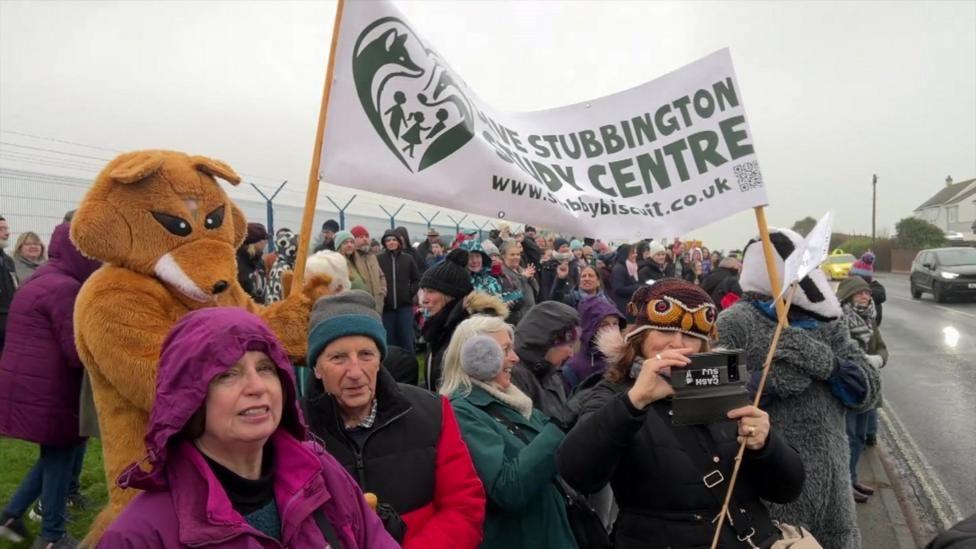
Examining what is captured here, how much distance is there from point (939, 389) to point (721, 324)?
7.98 metres

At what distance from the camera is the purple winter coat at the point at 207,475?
145 centimetres

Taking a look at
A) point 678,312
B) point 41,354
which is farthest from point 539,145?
point 41,354

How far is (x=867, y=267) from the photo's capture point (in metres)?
8.25

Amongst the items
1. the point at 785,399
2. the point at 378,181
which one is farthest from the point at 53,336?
the point at 785,399

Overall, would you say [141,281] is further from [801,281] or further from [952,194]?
[952,194]

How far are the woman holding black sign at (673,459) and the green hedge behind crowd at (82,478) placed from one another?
3.57 meters

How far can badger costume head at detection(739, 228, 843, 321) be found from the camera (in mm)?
3008

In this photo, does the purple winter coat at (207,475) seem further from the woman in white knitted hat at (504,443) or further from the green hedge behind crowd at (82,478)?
the green hedge behind crowd at (82,478)

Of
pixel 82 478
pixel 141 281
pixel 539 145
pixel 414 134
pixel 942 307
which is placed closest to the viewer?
pixel 141 281

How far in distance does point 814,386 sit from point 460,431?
1543 millimetres

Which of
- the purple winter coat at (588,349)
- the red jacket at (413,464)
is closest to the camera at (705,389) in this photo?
the red jacket at (413,464)

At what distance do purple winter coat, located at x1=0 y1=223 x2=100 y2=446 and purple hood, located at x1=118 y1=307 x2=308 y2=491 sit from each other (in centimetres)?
245

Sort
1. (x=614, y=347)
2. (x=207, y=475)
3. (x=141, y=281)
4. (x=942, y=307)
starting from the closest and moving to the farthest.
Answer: (x=207, y=475) → (x=614, y=347) → (x=141, y=281) → (x=942, y=307)

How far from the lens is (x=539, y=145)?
3.84 meters
